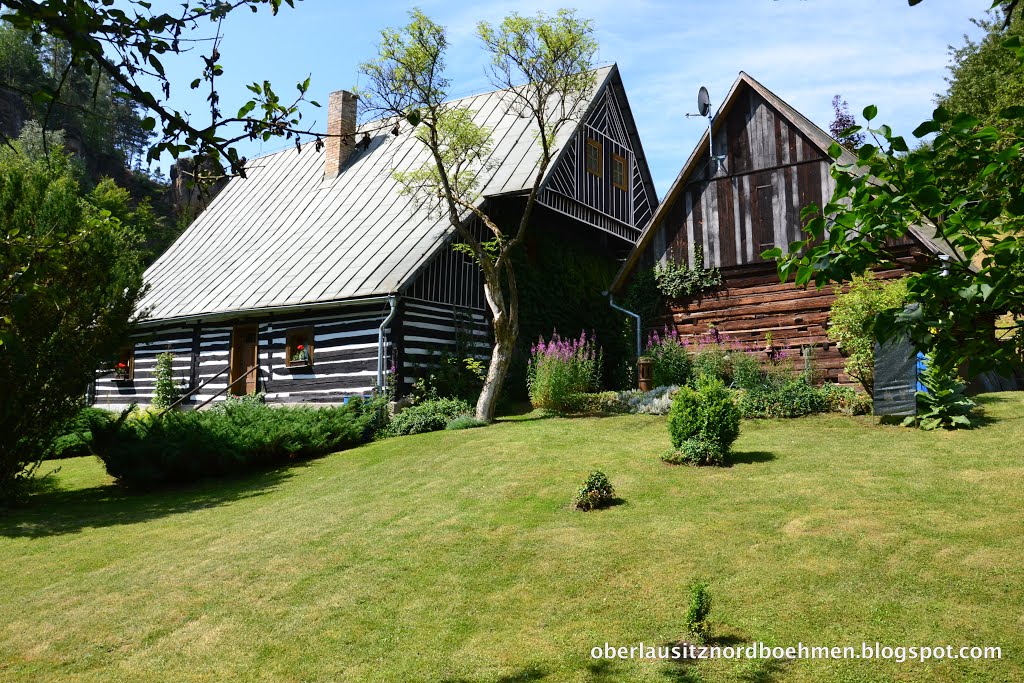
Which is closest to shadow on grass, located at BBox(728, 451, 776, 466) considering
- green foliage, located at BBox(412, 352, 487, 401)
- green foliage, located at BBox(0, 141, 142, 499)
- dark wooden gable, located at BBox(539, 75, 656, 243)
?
green foliage, located at BBox(412, 352, 487, 401)

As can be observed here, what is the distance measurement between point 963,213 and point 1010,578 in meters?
3.78

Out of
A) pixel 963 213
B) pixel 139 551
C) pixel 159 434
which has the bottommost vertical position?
pixel 139 551

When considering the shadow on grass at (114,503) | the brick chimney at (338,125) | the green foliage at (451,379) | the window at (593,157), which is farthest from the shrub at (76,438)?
the window at (593,157)

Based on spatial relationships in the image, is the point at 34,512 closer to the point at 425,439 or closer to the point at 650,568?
the point at 425,439

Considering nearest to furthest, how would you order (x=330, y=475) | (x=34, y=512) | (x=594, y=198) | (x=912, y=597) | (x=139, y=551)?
1. (x=912, y=597)
2. (x=139, y=551)
3. (x=34, y=512)
4. (x=330, y=475)
5. (x=594, y=198)

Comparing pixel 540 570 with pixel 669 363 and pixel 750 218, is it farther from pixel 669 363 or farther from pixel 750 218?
pixel 750 218

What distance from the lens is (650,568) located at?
617 cm

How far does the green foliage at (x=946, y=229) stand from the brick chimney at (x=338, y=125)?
70.1 feet

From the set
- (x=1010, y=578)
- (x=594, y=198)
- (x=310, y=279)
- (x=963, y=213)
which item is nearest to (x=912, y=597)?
(x=1010, y=578)

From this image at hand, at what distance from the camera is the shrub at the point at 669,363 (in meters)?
15.9

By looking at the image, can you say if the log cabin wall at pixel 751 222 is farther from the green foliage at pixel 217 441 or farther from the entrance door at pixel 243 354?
the entrance door at pixel 243 354

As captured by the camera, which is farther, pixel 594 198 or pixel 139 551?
pixel 594 198

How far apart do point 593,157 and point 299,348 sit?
10.0 meters

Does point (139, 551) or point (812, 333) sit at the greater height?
point (812, 333)
